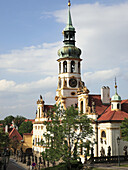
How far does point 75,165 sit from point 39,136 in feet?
157

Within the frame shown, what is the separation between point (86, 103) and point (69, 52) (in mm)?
18588

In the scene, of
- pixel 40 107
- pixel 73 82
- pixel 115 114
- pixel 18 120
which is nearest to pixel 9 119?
pixel 18 120

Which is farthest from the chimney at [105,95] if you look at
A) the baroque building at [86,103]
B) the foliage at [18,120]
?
the foliage at [18,120]

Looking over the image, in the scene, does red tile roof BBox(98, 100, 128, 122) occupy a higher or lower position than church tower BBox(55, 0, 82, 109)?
lower

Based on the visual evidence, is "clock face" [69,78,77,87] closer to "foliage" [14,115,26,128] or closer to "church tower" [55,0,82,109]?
"church tower" [55,0,82,109]

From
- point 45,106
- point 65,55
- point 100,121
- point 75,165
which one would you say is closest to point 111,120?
point 100,121

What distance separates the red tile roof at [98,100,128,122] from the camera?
53.1 metres

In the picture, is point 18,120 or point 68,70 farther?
point 18,120

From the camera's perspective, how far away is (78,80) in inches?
2916

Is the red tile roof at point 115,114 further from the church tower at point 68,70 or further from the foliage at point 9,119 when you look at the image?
the foliage at point 9,119

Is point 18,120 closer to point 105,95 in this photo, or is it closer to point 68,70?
point 68,70

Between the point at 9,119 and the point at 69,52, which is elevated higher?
the point at 69,52

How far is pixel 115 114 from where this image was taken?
54.1m

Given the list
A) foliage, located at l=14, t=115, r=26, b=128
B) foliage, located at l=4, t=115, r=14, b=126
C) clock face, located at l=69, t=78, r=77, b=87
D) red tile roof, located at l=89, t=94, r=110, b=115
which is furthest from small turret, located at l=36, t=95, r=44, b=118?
foliage, located at l=4, t=115, r=14, b=126
